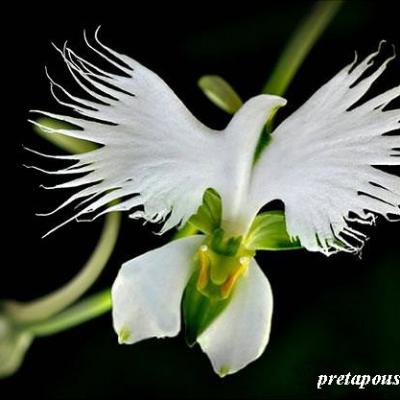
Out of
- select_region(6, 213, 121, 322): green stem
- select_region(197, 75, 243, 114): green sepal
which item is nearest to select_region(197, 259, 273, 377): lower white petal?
select_region(197, 75, 243, 114): green sepal

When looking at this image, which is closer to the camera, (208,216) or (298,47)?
(208,216)

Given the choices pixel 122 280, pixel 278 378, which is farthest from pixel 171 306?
pixel 278 378

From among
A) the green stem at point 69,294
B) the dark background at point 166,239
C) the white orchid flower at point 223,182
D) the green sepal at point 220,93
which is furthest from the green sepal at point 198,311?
the dark background at point 166,239

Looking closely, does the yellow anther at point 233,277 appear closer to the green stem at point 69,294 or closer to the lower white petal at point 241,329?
the lower white petal at point 241,329

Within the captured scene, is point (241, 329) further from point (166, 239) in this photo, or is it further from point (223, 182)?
point (166, 239)

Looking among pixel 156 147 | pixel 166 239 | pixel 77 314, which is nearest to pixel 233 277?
pixel 156 147

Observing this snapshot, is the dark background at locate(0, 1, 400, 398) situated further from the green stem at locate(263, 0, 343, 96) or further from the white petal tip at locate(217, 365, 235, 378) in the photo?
the white petal tip at locate(217, 365, 235, 378)

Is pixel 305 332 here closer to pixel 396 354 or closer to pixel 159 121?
pixel 396 354
